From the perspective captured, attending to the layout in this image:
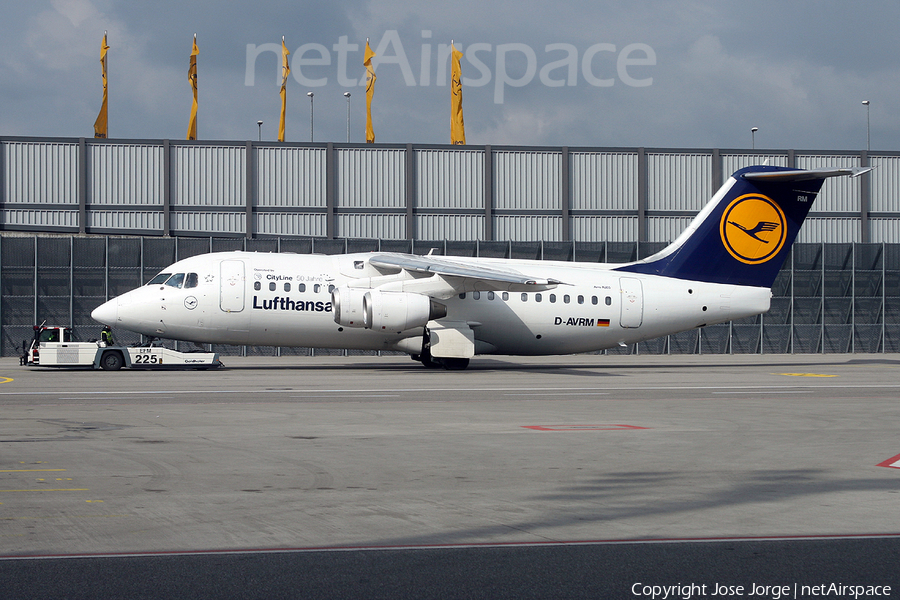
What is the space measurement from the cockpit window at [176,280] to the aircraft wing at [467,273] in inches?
259

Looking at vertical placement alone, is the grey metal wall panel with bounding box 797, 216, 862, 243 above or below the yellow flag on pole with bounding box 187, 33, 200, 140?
below

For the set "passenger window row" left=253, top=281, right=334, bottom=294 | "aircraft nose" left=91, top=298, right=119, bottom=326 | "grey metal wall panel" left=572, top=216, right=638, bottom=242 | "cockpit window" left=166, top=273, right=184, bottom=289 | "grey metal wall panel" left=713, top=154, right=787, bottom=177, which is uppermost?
"grey metal wall panel" left=713, top=154, right=787, bottom=177

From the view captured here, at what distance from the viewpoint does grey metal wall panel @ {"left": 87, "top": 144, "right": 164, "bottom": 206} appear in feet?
157

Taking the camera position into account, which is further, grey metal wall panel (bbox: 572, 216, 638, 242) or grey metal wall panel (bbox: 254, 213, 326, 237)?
grey metal wall panel (bbox: 572, 216, 638, 242)

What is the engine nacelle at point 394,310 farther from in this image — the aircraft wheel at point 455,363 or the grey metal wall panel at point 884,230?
the grey metal wall panel at point 884,230

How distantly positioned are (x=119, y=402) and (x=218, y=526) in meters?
12.3

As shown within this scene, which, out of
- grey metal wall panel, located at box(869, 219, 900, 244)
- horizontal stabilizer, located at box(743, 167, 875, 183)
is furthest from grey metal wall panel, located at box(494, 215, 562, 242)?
grey metal wall panel, located at box(869, 219, 900, 244)

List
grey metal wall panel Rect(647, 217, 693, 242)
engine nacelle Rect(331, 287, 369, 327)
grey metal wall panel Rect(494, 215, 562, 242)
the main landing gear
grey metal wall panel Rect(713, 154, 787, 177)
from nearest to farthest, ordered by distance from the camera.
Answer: engine nacelle Rect(331, 287, 369, 327) < the main landing gear < grey metal wall panel Rect(494, 215, 562, 242) < grey metal wall panel Rect(647, 217, 693, 242) < grey metal wall panel Rect(713, 154, 787, 177)

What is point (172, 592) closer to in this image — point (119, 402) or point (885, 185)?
point (119, 402)

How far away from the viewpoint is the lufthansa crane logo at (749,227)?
108 feet

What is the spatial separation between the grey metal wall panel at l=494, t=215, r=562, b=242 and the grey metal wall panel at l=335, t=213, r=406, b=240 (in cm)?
576

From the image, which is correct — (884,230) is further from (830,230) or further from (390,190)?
(390,190)
